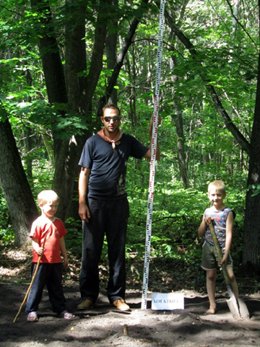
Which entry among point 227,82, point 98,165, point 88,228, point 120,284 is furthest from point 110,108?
point 227,82

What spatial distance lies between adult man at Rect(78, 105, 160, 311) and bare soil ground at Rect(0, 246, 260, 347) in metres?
0.32

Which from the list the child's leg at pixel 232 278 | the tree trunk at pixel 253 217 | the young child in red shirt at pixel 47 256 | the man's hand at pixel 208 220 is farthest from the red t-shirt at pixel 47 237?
→ the tree trunk at pixel 253 217

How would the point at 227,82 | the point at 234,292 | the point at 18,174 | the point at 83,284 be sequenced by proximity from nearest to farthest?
the point at 234,292
the point at 83,284
the point at 18,174
the point at 227,82

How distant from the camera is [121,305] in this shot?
13.9 feet

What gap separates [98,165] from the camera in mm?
4207

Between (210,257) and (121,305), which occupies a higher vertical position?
(210,257)

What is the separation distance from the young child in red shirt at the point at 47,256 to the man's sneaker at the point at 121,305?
21.9 inches

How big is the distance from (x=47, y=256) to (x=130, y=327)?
3.58 feet

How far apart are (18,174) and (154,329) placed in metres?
3.83

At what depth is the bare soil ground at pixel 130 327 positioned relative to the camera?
333cm

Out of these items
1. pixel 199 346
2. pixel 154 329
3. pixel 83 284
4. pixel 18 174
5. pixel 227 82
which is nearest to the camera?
pixel 199 346

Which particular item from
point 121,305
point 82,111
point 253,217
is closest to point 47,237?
point 121,305

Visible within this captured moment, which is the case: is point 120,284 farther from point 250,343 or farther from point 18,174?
point 18,174

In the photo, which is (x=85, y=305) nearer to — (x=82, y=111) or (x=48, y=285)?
(x=48, y=285)
